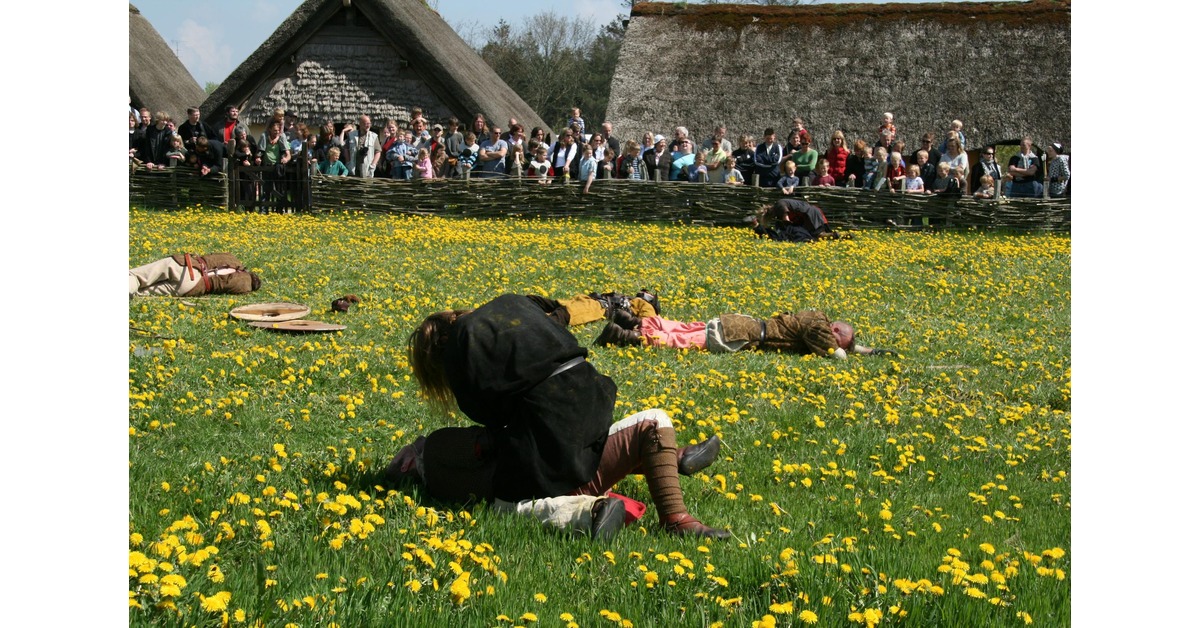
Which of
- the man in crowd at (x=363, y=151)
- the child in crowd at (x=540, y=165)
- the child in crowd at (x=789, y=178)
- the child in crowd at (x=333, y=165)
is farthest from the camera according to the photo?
the man in crowd at (x=363, y=151)

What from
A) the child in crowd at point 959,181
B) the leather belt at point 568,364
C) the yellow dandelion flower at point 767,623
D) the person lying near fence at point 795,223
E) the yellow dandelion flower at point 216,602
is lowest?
the yellow dandelion flower at point 767,623

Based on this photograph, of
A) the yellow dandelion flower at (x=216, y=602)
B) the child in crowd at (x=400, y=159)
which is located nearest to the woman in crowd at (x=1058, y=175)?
the child in crowd at (x=400, y=159)

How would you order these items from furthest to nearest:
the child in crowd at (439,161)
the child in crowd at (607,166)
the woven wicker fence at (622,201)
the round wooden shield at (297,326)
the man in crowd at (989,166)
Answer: the child in crowd at (439,161)
the child in crowd at (607,166)
the man in crowd at (989,166)
the woven wicker fence at (622,201)
the round wooden shield at (297,326)

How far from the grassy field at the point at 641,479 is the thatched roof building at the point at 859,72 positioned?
17.1 metres

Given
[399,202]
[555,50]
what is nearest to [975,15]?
[399,202]

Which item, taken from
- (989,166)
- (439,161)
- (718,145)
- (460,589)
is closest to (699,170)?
(718,145)

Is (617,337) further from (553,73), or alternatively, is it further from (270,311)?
(553,73)

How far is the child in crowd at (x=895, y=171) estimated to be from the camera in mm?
20469

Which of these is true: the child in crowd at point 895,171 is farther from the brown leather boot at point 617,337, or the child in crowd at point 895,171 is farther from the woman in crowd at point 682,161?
the brown leather boot at point 617,337

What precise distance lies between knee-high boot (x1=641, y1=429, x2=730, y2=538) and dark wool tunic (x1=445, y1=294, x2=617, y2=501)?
206 mm

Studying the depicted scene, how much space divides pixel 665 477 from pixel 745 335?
4509mm

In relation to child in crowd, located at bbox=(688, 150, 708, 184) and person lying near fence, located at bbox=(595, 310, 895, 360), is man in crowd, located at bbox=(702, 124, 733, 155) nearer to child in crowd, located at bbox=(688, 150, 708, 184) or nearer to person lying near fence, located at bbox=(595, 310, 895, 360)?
child in crowd, located at bbox=(688, 150, 708, 184)

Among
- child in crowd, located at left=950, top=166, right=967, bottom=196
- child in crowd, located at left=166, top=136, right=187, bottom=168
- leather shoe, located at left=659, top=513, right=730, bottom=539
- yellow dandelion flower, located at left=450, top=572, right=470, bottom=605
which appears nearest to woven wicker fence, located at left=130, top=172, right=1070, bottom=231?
child in crowd, located at left=950, top=166, right=967, bottom=196

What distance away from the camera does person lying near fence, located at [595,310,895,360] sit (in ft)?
28.4
